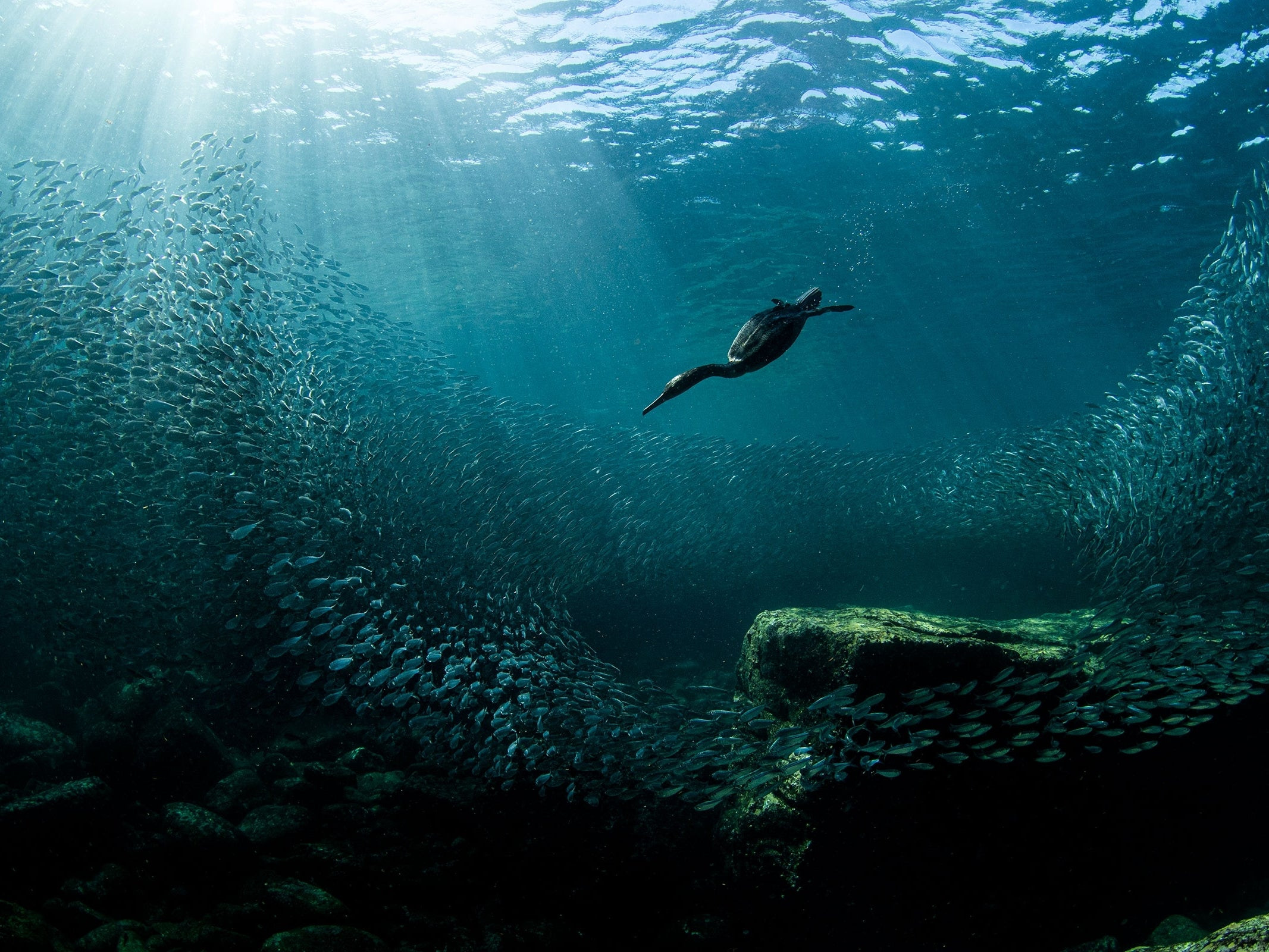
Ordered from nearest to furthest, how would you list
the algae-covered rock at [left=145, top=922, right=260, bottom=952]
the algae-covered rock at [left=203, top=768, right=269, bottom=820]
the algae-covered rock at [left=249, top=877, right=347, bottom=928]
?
the algae-covered rock at [left=145, top=922, right=260, bottom=952] < the algae-covered rock at [left=249, top=877, right=347, bottom=928] < the algae-covered rock at [left=203, top=768, right=269, bottom=820]

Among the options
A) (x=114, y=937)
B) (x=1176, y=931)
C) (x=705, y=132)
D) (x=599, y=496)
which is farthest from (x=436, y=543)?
(x=705, y=132)

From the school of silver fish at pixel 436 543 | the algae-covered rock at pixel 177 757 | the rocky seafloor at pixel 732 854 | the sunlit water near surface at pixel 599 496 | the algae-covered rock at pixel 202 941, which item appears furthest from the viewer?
the algae-covered rock at pixel 177 757

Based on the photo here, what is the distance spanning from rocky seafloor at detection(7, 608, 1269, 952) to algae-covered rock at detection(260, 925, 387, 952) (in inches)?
0.9

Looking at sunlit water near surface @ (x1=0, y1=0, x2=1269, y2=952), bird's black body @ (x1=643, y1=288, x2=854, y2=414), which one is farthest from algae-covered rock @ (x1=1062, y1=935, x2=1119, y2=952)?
bird's black body @ (x1=643, y1=288, x2=854, y2=414)

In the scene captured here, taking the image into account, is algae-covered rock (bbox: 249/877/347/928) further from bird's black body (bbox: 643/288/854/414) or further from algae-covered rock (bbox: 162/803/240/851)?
bird's black body (bbox: 643/288/854/414)

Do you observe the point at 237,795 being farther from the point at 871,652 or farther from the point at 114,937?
the point at 871,652

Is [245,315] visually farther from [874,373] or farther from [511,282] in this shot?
[874,373]

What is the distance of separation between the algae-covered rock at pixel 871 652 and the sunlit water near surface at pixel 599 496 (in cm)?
11

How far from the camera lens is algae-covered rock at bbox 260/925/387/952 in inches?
155

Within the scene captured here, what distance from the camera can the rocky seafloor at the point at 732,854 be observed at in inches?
191

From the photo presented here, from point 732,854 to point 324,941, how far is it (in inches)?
130

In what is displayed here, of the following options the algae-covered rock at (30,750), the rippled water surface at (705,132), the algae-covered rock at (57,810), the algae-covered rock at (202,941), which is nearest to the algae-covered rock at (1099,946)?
the algae-covered rock at (202,941)

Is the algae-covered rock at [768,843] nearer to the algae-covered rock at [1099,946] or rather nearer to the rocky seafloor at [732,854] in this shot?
the rocky seafloor at [732,854]

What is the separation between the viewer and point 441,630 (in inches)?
294
